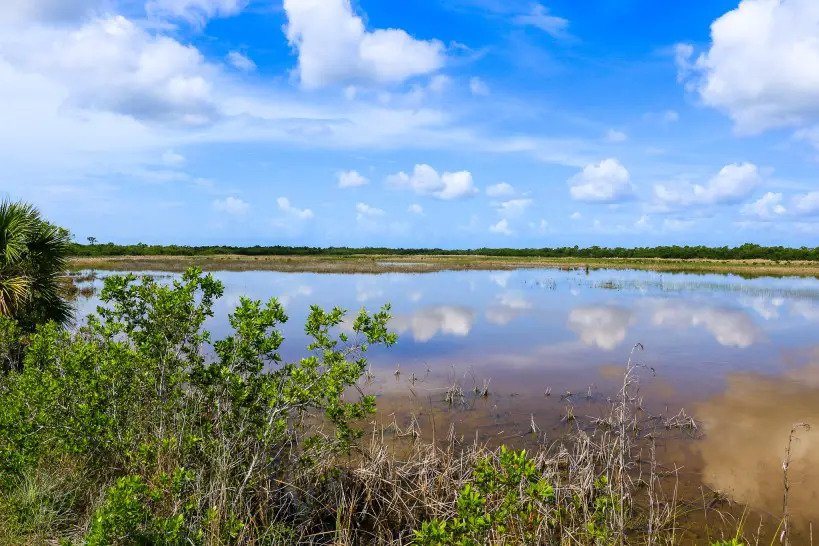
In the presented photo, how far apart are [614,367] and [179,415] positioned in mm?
14172

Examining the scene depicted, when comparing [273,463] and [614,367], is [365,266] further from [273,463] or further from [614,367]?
[273,463]

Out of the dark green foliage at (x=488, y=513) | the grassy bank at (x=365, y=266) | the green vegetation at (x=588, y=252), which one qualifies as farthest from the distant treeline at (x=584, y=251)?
the dark green foliage at (x=488, y=513)

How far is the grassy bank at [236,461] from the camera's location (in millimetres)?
6039

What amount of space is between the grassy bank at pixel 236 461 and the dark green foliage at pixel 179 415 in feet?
0.08

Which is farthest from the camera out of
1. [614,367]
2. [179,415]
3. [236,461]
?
[614,367]

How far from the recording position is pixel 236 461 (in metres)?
6.36

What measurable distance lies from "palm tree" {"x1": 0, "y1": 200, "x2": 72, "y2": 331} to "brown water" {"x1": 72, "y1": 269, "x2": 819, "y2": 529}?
7.00 metres

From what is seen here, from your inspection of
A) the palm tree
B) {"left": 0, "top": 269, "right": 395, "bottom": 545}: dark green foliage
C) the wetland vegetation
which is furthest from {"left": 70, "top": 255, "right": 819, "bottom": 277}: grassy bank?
{"left": 0, "top": 269, "right": 395, "bottom": 545}: dark green foliage

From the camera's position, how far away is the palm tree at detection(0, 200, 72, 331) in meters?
13.6

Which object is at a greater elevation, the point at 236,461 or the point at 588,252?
the point at 588,252

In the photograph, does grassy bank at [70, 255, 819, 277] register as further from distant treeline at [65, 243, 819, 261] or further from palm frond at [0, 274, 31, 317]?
palm frond at [0, 274, 31, 317]

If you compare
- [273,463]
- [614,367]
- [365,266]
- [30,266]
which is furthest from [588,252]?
[273,463]

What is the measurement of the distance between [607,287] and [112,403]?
4180cm

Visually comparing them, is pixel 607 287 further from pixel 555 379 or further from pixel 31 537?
pixel 31 537
